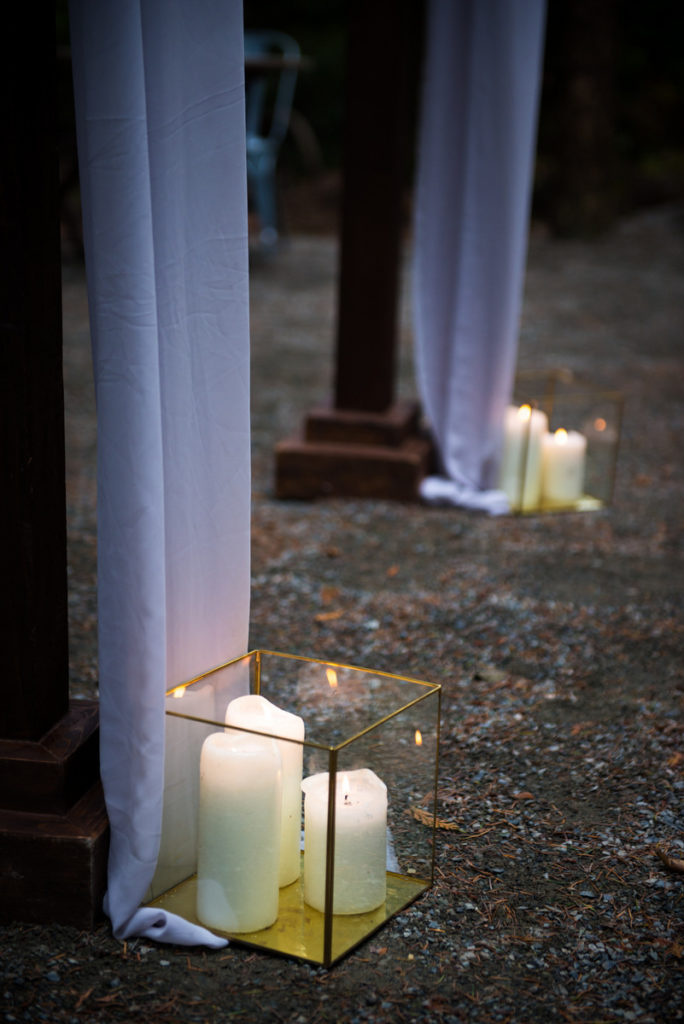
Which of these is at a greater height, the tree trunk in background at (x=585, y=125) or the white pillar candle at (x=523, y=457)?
the tree trunk in background at (x=585, y=125)

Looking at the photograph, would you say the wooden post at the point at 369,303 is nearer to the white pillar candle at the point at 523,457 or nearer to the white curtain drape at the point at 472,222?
the white curtain drape at the point at 472,222

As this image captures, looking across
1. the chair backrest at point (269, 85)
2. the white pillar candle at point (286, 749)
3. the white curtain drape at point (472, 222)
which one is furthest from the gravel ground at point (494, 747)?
the chair backrest at point (269, 85)

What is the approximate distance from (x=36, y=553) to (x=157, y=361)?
235 mm

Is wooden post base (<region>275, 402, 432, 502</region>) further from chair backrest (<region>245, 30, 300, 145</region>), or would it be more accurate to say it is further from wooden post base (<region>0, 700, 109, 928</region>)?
chair backrest (<region>245, 30, 300, 145</region>)

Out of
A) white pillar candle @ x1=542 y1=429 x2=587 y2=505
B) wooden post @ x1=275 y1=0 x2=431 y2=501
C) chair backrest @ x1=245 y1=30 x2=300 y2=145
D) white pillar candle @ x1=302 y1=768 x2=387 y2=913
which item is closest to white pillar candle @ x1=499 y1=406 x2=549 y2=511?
white pillar candle @ x1=542 y1=429 x2=587 y2=505

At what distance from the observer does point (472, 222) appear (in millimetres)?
2516

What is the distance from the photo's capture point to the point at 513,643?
191 cm

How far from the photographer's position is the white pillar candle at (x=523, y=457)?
8.50 ft

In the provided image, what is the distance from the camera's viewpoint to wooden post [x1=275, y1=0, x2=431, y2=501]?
2408 mm

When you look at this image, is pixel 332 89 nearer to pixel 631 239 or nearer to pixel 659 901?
pixel 631 239

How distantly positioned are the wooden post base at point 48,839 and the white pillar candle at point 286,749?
18 centimetres

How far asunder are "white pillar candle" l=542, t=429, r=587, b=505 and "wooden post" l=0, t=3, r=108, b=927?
1.64 metres

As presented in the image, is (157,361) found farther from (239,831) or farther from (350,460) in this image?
(350,460)

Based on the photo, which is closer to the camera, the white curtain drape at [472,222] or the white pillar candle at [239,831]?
the white pillar candle at [239,831]
